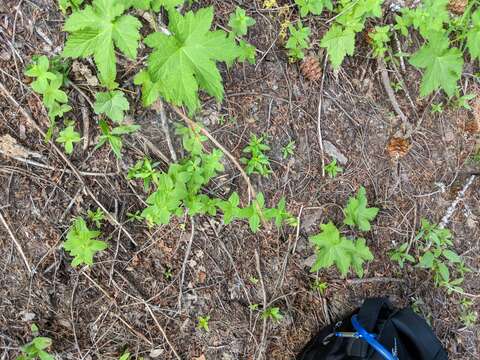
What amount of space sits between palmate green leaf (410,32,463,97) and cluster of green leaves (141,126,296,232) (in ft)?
3.89

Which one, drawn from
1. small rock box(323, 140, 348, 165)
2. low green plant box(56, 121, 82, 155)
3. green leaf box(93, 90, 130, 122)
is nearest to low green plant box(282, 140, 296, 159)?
small rock box(323, 140, 348, 165)

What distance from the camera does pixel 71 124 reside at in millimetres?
2262

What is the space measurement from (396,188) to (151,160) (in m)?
1.64

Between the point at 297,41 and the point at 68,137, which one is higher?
the point at 297,41

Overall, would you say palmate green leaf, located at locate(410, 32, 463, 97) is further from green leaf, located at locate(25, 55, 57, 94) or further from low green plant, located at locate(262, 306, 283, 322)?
green leaf, located at locate(25, 55, 57, 94)

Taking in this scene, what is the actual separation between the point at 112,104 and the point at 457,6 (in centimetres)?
235

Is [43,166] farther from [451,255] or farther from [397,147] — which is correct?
[451,255]

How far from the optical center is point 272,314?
2598mm

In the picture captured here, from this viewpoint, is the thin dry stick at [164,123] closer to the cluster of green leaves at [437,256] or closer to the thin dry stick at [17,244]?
the thin dry stick at [17,244]

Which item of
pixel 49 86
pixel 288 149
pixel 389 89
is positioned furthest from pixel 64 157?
pixel 389 89

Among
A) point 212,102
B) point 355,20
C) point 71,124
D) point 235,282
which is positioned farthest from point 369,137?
point 71,124

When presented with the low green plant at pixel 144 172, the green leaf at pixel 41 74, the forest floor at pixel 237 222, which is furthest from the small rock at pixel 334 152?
the green leaf at pixel 41 74

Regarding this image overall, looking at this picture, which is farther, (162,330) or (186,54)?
(162,330)

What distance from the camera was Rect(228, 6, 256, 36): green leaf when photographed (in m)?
2.43
